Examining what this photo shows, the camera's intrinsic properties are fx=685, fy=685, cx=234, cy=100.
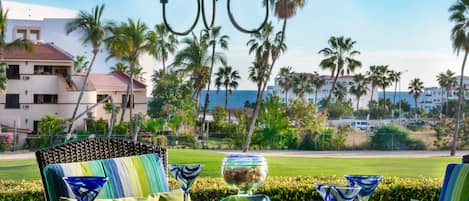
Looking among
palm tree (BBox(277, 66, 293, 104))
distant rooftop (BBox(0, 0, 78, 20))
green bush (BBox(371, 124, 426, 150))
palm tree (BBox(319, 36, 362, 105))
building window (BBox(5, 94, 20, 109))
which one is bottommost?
green bush (BBox(371, 124, 426, 150))

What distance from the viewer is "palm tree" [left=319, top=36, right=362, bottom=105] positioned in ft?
73.6

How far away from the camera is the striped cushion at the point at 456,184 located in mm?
2266

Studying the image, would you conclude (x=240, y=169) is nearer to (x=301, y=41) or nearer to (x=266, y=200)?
(x=266, y=200)

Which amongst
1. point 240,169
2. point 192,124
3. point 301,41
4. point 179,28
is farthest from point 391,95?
point 240,169

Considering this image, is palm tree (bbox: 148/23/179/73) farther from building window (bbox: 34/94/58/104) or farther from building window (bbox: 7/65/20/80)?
building window (bbox: 7/65/20/80)

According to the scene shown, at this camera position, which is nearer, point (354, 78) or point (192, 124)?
point (192, 124)

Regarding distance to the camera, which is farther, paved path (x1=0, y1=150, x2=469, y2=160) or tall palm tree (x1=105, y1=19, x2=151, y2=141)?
tall palm tree (x1=105, y1=19, x2=151, y2=141)

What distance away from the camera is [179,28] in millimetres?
17047

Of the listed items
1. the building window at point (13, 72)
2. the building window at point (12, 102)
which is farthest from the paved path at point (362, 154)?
the building window at point (13, 72)

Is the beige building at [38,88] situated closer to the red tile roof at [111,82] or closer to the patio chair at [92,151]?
the red tile roof at [111,82]

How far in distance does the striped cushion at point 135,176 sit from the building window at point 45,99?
17572 millimetres

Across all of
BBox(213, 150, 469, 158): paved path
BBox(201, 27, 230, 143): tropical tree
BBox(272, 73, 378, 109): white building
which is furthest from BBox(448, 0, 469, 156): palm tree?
BBox(272, 73, 378, 109): white building

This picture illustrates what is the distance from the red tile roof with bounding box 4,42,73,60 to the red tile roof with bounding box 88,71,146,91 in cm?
152

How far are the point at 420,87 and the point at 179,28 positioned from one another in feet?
51.9
